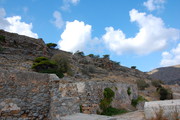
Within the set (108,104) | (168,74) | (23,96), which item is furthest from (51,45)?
(168,74)

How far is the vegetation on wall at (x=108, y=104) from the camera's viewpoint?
8.52 metres

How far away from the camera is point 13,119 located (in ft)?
17.1

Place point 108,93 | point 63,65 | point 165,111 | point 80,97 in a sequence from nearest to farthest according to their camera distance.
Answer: point 165,111 → point 80,97 → point 108,93 → point 63,65

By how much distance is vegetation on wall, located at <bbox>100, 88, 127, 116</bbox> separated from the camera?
8.52 meters

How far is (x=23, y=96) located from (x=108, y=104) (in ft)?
16.0

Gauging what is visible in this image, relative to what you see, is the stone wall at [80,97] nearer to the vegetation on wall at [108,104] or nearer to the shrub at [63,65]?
the vegetation on wall at [108,104]

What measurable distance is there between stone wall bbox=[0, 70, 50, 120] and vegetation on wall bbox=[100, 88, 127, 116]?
342 centimetres

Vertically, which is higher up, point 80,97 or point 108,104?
point 80,97

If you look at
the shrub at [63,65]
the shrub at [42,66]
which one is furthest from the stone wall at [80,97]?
the shrub at [63,65]

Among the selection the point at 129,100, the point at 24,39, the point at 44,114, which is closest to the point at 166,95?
the point at 129,100

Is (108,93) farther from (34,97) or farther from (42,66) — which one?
(42,66)

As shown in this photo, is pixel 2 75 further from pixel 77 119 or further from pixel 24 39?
pixel 24 39

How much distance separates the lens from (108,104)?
29.4 feet

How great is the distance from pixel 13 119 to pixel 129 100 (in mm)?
9339
